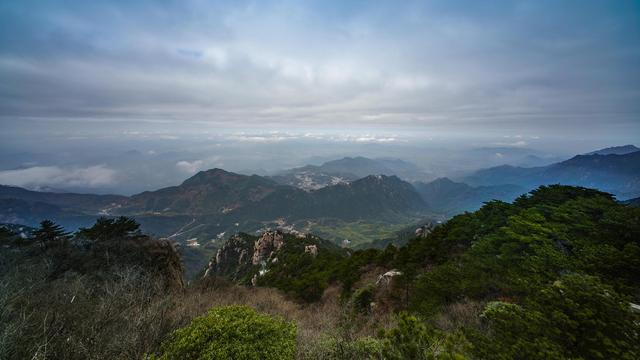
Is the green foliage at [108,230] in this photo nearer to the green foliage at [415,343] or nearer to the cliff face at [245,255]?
the cliff face at [245,255]

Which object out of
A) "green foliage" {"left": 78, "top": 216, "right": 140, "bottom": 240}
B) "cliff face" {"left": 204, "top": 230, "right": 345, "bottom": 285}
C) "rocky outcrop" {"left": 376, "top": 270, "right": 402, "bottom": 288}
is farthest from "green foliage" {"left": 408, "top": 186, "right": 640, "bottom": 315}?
"green foliage" {"left": 78, "top": 216, "right": 140, "bottom": 240}

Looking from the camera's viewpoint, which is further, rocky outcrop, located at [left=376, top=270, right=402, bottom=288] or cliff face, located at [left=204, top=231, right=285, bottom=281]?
cliff face, located at [left=204, top=231, right=285, bottom=281]

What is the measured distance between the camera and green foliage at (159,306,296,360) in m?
10.7

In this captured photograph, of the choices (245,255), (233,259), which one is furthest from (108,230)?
(233,259)

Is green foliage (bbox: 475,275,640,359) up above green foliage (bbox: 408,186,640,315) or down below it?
above

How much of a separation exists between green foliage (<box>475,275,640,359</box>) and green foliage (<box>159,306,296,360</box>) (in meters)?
7.99

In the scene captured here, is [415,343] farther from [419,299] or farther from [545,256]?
[545,256]

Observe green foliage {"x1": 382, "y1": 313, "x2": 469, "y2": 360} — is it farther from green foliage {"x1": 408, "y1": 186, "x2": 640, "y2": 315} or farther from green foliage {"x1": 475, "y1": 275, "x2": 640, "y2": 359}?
green foliage {"x1": 408, "y1": 186, "x2": 640, "y2": 315}

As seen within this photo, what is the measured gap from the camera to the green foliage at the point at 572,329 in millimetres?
7910

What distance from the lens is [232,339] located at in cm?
1134

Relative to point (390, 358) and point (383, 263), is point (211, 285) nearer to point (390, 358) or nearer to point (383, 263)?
point (383, 263)

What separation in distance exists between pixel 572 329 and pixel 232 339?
40.7ft

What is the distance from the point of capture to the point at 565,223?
27.8 meters

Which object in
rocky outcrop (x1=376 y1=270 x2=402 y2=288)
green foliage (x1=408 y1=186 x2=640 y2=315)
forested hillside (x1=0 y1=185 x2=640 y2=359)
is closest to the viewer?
forested hillside (x1=0 y1=185 x2=640 y2=359)
